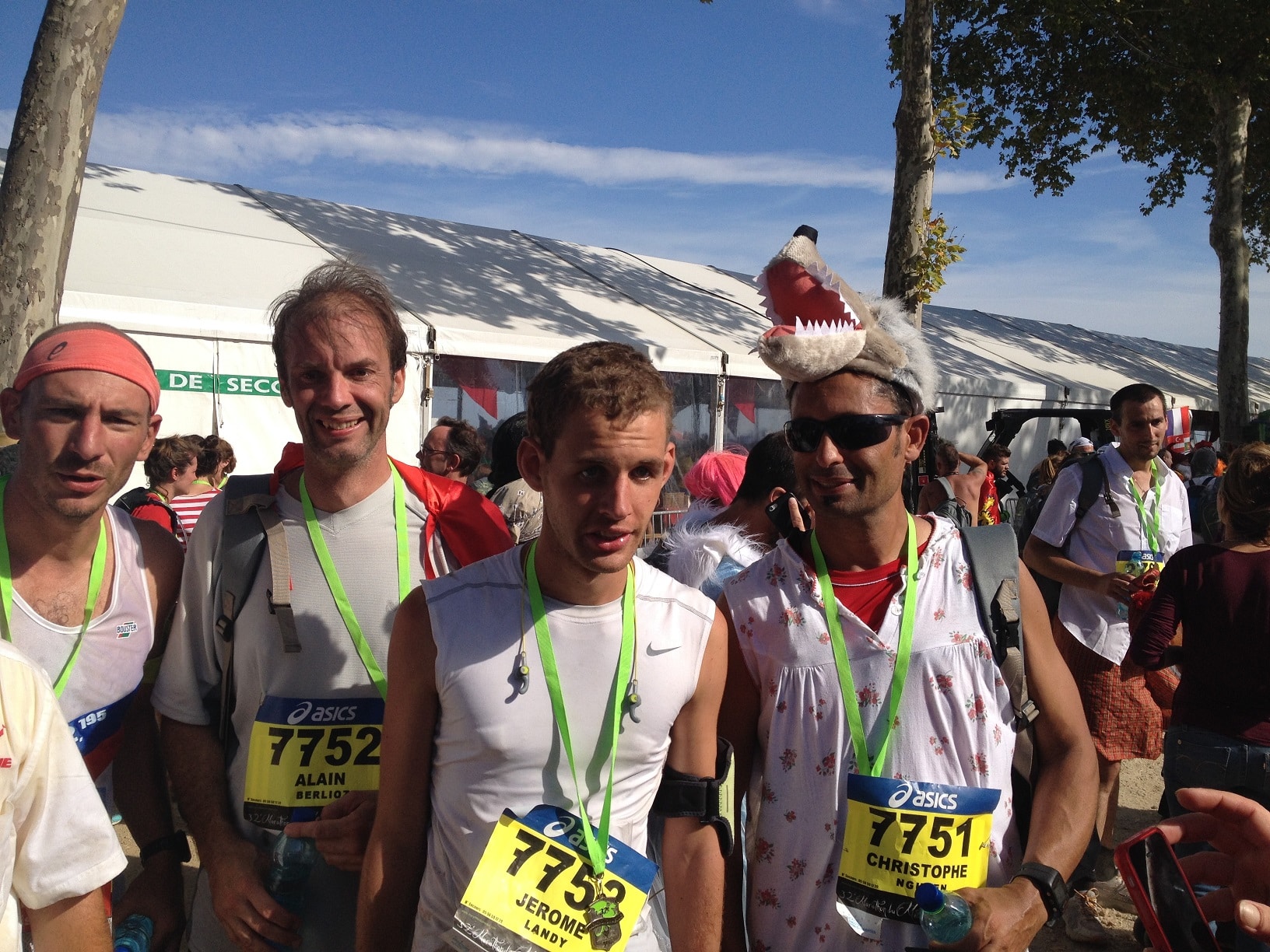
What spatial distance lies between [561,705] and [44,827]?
81 centimetres

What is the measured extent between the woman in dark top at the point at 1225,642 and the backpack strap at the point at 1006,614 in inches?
68.5

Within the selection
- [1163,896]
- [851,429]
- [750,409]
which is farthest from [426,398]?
[1163,896]

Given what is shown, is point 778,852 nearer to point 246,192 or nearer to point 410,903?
point 410,903

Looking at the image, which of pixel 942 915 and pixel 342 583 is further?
pixel 342 583

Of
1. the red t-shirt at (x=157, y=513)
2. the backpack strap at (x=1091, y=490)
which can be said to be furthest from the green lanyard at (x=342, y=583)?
the backpack strap at (x=1091, y=490)

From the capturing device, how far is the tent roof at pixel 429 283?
7715 mm

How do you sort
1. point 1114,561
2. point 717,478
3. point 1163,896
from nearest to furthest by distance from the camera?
point 1163,896 → point 717,478 → point 1114,561

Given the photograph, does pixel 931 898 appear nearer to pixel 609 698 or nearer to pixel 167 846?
pixel 609 698

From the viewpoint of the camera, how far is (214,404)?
24.9 ft

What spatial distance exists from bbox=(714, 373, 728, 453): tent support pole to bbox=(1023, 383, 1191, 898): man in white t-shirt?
5993 mm

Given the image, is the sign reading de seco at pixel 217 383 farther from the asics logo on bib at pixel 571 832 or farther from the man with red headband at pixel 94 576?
the asics logo on bib at pixel 571 832

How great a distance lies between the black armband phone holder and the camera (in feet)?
5.59

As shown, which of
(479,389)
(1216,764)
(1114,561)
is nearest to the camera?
(1216,764)

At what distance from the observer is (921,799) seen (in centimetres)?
171
